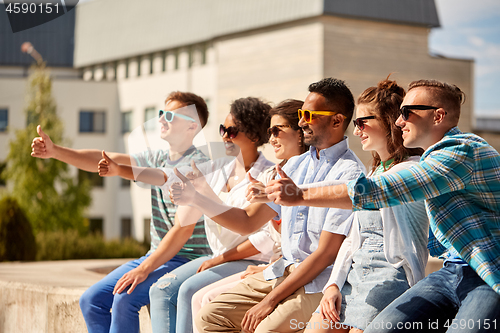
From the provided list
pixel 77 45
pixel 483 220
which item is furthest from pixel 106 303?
pixel 77 45

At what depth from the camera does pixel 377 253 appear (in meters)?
3.02

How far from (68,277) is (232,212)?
399 cm

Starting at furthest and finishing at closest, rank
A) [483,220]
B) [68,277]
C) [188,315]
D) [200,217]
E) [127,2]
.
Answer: [127,2] → [68,277] → [200,217] → [188,315] → [483,220]

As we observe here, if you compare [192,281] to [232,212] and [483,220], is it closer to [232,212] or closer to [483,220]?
[232,212]

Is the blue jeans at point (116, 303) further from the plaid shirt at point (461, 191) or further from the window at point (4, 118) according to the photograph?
the window at point (4, 118)

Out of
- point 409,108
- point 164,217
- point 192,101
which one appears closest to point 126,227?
point 164,217

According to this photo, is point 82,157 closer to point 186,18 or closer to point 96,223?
point 186,18

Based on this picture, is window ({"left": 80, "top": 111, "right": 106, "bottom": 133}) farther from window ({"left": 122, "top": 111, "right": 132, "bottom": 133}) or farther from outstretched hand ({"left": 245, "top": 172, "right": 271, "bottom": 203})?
outstretched hand ({"left": 245, "top": 172, "right": 271, "bottom": 203})

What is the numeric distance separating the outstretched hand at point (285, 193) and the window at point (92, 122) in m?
31.9

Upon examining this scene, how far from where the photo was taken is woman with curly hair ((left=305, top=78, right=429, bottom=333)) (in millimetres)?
2949

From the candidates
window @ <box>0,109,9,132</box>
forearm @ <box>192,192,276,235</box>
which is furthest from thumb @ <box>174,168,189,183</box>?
window @ <box>0,109,9,132</box>

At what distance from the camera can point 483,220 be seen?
2559 mm

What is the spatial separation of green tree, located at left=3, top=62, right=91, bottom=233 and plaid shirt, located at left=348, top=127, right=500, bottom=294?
24.2 meters

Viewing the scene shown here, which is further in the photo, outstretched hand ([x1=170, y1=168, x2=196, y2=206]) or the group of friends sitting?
outstretched hand ([x1=170, y1=168, x2=196, y2=206])
